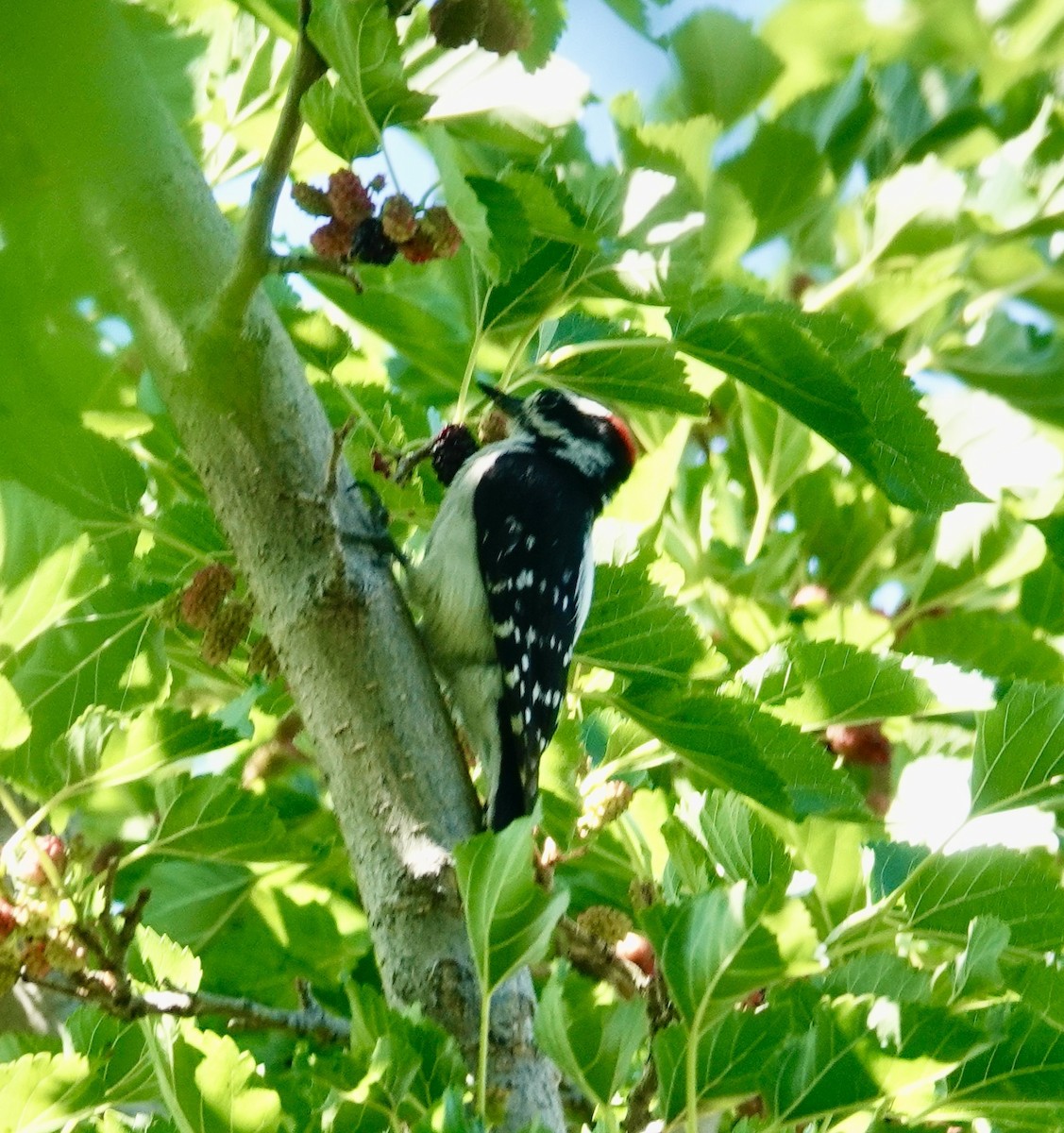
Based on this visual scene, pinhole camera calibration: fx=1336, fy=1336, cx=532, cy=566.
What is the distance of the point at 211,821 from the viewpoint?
67.0 inches

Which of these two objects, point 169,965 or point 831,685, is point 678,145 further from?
point 169,965

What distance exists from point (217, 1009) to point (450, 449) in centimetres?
79

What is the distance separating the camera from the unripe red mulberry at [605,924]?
1892 millimetres

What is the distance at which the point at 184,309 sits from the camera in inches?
55.0

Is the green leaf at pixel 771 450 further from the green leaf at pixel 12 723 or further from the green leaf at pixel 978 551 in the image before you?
the green leaf at pixel 12 723

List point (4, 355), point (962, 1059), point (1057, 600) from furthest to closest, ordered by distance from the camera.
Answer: point (1057, 600) → point (962, 1059) → point (4, 355)

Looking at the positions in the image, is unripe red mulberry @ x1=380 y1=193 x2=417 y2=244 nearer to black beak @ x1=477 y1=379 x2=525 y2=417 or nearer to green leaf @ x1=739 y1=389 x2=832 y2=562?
black beak @ x1=477 y1=379 x2=525 y2=417

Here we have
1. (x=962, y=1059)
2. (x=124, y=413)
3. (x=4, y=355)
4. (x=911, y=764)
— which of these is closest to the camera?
(x=4, y=355)

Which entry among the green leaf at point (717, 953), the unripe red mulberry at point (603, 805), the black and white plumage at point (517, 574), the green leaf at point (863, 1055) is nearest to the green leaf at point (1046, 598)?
the black and white plumage at point (517, 574)

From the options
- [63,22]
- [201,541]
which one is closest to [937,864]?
[201,541]

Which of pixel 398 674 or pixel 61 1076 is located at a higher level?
pixel 398 674

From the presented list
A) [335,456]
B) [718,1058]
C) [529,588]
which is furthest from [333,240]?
[529,588]

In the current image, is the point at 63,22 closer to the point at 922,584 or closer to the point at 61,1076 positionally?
the point at 61,1076

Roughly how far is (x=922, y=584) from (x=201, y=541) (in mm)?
1416
